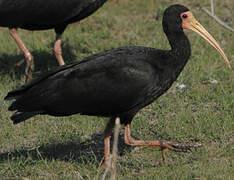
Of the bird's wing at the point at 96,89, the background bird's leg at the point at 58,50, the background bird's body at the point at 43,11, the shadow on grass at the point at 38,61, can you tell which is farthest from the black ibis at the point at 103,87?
the shadow on grass at the point at 38,61

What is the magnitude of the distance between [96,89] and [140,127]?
1373 mm

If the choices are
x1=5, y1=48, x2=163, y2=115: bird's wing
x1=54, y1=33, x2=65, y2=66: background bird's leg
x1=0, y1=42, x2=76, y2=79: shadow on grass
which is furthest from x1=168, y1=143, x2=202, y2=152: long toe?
x1=0, y1=42, x2=76, y2=79: shadow on grass

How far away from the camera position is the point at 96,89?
5336mm

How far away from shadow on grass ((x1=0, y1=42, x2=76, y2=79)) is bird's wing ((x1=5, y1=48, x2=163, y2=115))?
3337 mm

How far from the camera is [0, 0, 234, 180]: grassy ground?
5504 mm

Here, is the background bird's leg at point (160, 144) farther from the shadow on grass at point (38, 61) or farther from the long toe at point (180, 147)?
the shadow on grass at point (38, 61)

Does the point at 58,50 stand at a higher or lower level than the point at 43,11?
lower

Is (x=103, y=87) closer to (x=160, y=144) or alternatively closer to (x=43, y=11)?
(x=160, y=144)

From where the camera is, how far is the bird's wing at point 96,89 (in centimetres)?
526

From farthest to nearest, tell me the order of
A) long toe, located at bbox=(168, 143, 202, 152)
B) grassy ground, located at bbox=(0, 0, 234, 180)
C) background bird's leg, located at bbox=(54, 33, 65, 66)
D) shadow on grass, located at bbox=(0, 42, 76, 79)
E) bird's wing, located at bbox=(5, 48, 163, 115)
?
shadow on grass, located at bbox=(0, 42, 76, 79)
background bird's leg, located at bbox=(54, 33, 65, 66)
long toe, located at bbox=(168, 143, 202, 152)
grassy ground, located at bbox=(0, 0, 234, 180)
bird's wing, located at bbox=(5, 48, 163, 115)

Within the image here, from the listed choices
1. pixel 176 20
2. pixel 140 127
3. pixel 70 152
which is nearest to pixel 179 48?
pixel 176 20

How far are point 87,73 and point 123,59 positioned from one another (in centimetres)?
40

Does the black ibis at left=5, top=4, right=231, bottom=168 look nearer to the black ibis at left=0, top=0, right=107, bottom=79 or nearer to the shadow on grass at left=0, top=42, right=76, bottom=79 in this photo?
the black ibis at left=0, top=0, right=107, bottom=79

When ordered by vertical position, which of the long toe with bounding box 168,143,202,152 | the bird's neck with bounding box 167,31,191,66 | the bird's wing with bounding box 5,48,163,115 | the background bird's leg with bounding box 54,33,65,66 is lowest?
the long toe with bounding box 168,143,202,152
